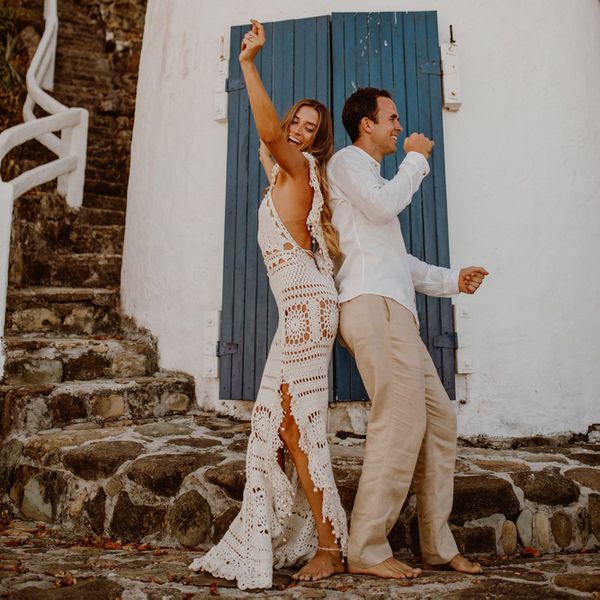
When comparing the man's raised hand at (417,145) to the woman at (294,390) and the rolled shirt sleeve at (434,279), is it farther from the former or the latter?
the rolled shirt sleeve at (434,279)

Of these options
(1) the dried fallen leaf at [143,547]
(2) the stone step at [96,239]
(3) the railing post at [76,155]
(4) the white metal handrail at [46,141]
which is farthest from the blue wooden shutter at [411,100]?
(3) the railing post at [76,155]

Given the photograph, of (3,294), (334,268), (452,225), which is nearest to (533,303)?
(452,225)

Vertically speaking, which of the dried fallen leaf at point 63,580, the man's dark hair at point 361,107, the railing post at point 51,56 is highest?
the railing post at point 51,56

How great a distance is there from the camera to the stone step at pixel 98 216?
6148mm

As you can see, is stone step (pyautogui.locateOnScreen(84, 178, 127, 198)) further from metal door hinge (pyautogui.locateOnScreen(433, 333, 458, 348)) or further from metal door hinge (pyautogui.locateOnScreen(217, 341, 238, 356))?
metal door hinge (pyautogui.locateOnScreen(433, 333, 458, 348))

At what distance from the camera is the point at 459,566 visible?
8.96 feet

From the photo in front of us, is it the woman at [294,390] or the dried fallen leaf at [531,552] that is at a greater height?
the woman at [294,390]

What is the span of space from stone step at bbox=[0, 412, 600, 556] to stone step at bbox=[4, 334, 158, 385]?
2.18 feet

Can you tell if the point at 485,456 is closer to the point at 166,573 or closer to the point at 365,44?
the point at 166,573

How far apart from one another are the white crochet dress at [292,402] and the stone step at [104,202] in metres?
4.13

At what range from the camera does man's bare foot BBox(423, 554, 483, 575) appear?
8.88ft

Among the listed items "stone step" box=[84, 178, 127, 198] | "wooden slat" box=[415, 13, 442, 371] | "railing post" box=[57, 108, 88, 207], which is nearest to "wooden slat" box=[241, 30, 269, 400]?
"wooden slat" box=[415, 13, 442, 371]

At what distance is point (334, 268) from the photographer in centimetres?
296

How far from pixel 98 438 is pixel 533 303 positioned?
2.90 meters
